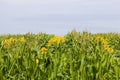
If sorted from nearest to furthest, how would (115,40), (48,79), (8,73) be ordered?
(48,79) → (8,73) → (115,40)

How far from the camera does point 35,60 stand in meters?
5.79

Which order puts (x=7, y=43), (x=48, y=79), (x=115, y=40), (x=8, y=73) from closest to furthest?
1. (x=48, y=79)
2. (x=8, y=73)
3. (x=7, y=43)
4. (x=115, y=40)

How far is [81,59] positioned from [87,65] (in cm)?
23

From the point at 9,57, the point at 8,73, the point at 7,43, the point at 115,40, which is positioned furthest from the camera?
the point at 115,40

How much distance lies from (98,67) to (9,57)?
1580 mm

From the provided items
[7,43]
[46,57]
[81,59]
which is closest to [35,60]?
[46,57]

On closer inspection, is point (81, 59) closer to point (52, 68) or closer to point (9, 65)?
point (52, 68)

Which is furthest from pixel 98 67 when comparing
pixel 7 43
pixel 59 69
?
pixel 7 43

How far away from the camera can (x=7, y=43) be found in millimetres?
7230

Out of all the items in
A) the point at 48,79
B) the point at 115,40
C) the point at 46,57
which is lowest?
the point at 48,79

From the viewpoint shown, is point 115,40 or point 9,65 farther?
point 115,40

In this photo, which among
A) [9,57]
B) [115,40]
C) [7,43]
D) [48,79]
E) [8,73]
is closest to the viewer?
[48,79]

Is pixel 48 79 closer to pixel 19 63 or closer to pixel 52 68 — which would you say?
pixel 52 68

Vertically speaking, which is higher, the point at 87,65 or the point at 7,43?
the point at 7,43
